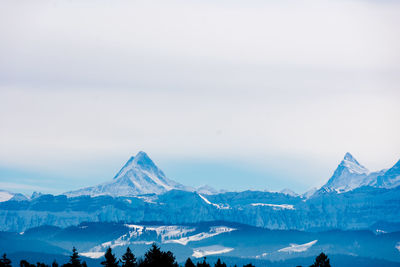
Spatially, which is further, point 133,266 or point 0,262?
point 133,266

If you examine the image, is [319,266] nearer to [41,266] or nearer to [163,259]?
[163,259]

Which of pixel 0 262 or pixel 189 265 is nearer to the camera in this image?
pixel 0 262

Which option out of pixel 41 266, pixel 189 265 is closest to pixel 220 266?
pixel 189 265

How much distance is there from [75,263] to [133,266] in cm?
1294

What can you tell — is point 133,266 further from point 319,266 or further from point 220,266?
point 319,266

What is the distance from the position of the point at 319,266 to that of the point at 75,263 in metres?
49.3

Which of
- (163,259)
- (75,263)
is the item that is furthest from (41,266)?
(163,259)

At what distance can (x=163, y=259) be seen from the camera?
567 feet

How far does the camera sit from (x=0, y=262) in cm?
17188

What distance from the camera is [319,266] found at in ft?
602

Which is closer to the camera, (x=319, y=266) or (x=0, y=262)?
(x=0, y=262)

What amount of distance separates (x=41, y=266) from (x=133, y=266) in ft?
61.2

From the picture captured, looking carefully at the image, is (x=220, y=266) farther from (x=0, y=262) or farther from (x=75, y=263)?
(x=0, y=262)

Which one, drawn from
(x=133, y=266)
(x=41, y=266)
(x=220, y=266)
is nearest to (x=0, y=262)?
(x=41, y=266)
